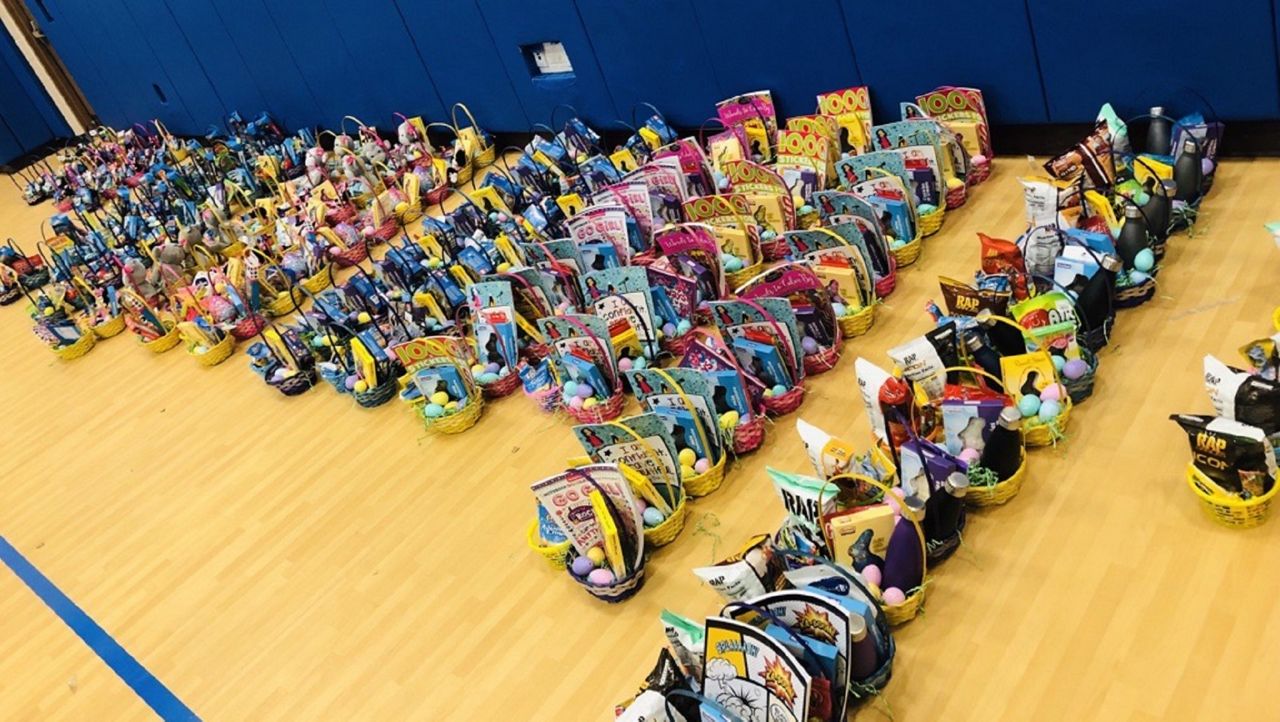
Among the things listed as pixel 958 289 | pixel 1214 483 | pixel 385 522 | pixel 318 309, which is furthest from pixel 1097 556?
pixel 318 309

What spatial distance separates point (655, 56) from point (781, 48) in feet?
3.63

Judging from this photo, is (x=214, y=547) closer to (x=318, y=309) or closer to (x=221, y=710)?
(x=221, y=710)

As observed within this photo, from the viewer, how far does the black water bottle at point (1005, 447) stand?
138 inches

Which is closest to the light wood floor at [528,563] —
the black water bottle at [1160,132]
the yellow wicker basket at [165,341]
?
the black water bottle at [1160,132]

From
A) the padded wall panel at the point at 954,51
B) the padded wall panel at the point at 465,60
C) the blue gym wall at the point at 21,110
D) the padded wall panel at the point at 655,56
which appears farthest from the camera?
the blue gym wall at the point at 21,110

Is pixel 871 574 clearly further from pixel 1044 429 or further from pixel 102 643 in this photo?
pixel 102 643

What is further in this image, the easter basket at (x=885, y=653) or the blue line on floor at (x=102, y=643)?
the blue line on floor at (x=102, y=643)

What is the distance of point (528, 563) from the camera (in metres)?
4.31

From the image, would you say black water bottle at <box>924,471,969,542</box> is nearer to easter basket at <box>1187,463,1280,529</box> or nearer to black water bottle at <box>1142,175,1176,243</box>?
easter basket at <box>1187,463,1280,529</box>

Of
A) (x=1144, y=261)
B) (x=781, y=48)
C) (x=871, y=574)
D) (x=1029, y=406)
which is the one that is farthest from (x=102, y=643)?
(x=781, y=48)

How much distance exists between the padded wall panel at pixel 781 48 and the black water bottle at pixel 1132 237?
96.5 inches

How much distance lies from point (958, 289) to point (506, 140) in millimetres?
5906

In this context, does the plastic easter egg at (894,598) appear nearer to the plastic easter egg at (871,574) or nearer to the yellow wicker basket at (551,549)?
the plastic easter egg at (871,574)

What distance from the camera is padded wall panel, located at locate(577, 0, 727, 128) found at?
23.2 feet
